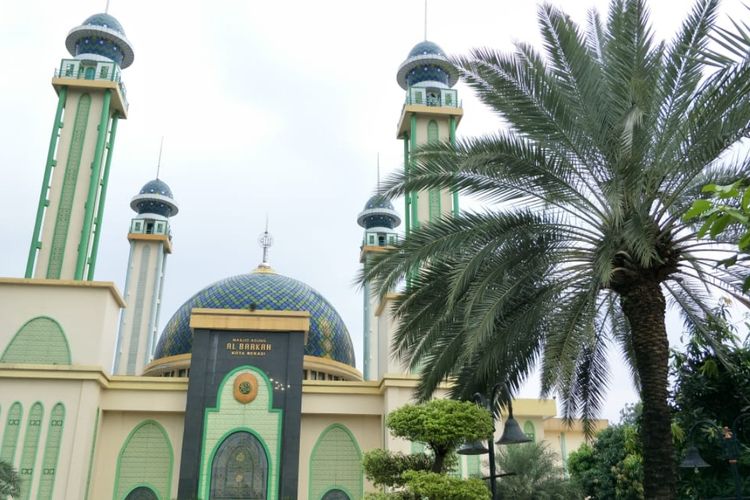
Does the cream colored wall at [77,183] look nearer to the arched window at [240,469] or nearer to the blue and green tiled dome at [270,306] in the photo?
the blue and green tiled dome at [270,306]

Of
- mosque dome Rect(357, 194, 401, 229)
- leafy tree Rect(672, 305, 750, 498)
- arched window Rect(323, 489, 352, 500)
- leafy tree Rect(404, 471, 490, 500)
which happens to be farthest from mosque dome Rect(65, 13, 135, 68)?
leafy tree Rect(672, 305, 750, 498)

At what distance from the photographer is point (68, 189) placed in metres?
21.2

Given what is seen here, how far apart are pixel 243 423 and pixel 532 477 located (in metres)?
7.55

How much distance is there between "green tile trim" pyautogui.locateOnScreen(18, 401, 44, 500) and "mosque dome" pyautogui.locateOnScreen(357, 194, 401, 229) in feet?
59.4

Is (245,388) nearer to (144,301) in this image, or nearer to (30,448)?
(30,448)

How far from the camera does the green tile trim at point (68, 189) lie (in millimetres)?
20344

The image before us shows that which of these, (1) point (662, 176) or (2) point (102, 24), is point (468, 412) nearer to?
(1) point (662, 176)

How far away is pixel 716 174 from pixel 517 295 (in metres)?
2.86

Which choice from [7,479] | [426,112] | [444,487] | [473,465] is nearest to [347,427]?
[473,465]

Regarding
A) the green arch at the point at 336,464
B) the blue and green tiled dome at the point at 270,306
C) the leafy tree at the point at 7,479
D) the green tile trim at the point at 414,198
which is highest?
the green tile trim at the point at 414,198

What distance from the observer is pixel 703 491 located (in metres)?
11.7

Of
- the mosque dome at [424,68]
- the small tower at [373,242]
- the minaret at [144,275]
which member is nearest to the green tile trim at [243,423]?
the small tower at [373,242]

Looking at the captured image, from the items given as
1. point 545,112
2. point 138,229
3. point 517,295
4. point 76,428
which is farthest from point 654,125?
point 138,229

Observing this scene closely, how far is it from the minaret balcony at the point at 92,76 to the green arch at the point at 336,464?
39.3 feet
